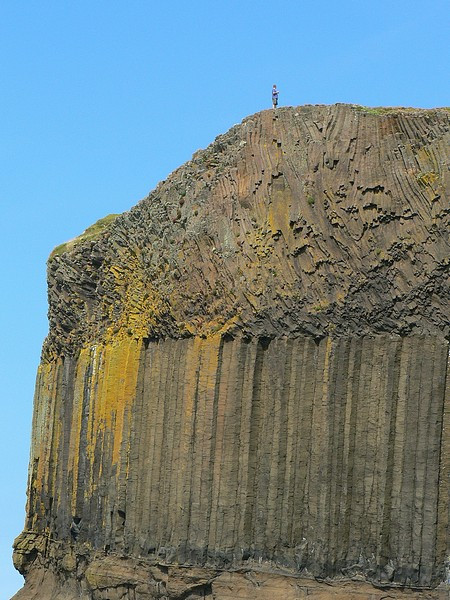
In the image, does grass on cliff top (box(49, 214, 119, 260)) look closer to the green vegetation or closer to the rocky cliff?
the rocky cliff

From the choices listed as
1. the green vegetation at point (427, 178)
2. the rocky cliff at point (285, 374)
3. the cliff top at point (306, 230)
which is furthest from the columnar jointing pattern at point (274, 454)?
the green vegetation at point (427, 178)

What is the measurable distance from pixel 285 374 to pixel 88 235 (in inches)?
380

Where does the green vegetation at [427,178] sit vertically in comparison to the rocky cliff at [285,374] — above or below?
above

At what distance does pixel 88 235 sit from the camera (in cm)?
3581

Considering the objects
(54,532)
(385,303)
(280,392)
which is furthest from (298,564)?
(54,532)

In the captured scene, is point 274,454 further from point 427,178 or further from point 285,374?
point 427,178

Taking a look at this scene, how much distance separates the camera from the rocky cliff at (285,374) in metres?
25.8

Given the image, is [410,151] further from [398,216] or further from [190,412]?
[190,412]

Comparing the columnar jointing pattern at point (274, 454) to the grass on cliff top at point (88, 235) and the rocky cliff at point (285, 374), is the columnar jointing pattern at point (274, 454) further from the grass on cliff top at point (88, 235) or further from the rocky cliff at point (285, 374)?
the grass on cliff top at point (88, 235)

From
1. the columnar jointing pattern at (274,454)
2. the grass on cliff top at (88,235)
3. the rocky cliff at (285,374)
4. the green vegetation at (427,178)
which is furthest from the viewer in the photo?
the grass on cliff top at (88,235)

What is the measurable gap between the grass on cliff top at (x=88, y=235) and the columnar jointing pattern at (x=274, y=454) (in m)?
3.69

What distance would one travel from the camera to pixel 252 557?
1088 inches

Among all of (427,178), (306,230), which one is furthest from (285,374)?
(427,178)

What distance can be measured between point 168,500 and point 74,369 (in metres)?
6.29
